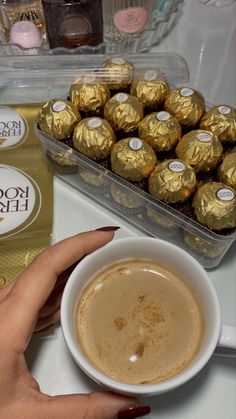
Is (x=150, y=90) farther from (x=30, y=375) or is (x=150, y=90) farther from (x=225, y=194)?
(x=30, y=375)

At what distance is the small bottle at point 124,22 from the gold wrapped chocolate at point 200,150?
0.26 metres

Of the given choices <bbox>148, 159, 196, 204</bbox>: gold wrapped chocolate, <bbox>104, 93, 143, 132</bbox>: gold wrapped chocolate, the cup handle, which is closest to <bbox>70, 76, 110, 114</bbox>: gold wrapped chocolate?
<bbox>104, 93, 143, 132</bbox>: gold wrapped chocolate

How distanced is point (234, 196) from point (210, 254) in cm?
7

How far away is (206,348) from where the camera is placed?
1.35 feet

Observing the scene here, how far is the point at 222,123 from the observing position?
0.58m

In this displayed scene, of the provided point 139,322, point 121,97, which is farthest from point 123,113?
point 139,322

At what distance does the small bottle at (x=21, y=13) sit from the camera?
729mm

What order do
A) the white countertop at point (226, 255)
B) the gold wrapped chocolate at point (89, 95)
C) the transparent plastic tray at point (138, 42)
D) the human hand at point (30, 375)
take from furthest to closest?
the transparent plastic tray at point (138, 42)
the gold wrapped chocolate at point (89, 95)
the white countertop at point (226, 255)
the human hand at point (30, 375)

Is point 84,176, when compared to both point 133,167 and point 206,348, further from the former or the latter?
point 206,348

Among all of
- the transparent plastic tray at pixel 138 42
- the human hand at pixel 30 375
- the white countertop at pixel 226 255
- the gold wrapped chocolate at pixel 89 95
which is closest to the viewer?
the human hand at pixel 30 375

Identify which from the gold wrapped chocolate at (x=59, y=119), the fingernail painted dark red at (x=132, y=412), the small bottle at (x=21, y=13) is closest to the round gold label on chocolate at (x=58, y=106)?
the gold wrapped chocolate at (x=59, y=119)

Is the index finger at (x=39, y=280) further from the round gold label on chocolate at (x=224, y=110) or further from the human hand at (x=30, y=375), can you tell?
the round gold label on chocolate at (x=224, y=110)

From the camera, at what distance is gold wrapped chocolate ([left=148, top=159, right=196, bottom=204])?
1.73 feet

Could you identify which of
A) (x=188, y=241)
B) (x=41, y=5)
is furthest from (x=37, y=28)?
(x=188, y=241)
